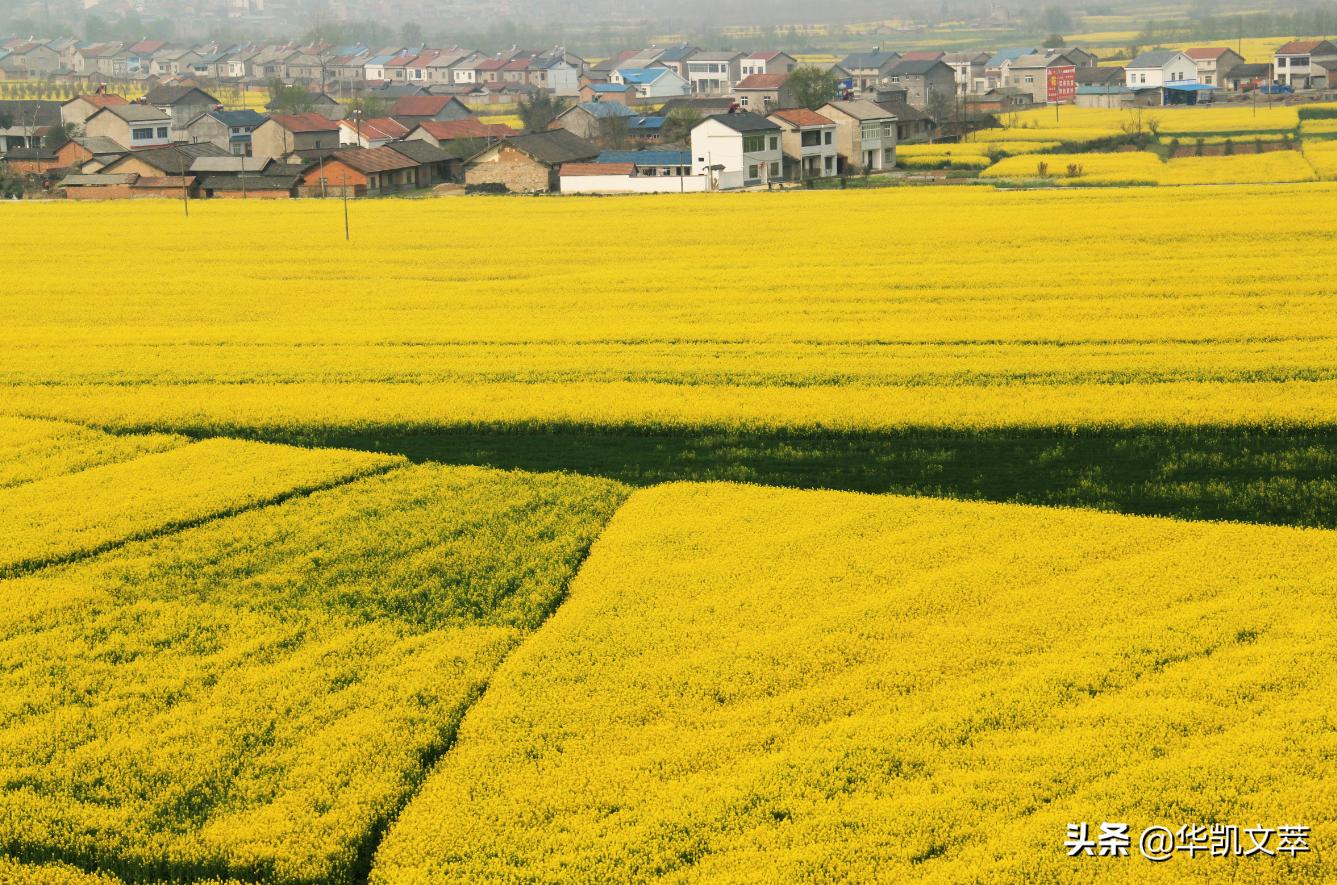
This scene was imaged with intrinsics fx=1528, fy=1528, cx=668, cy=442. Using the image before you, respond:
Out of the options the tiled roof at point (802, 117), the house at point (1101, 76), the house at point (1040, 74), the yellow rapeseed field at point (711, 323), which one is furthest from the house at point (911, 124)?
the yellow rapeseed field at point (711, 323)

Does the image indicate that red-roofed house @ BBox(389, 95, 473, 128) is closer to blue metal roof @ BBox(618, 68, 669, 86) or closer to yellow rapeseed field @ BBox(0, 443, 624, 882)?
blue metal roof @ BBox(618, 68, 669, 86)

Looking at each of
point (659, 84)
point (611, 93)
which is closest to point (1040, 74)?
point (659, 84)

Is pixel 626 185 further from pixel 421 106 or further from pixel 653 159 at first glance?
pixel 421 106

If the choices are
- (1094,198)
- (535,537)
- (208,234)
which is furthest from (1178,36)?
(535,537)

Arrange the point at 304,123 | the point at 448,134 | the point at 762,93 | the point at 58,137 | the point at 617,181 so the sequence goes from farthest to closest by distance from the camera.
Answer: the point at 762,93
the point at 304,123
the point at 58,137
the point at 448,134
the point at 617,181

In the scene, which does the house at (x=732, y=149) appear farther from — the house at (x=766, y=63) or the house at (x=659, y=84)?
the house at (x=766, y=63)

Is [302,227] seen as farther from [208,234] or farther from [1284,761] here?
[1284,761]
